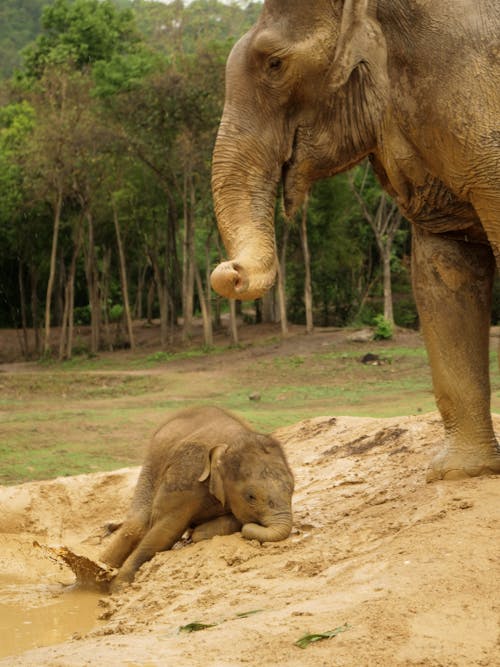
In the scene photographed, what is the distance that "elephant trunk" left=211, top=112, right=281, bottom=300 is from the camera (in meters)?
4.89

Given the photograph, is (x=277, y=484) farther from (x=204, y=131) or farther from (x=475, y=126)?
(x=204, y=131)

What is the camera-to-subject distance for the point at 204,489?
7.18m

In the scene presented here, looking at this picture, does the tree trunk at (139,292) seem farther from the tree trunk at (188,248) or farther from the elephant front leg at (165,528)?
the elephant front leg at (165,528)

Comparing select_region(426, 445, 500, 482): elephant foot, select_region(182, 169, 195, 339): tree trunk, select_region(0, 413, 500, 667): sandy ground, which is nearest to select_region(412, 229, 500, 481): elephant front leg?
select_region(426, 445, 500, 482): elephant foot

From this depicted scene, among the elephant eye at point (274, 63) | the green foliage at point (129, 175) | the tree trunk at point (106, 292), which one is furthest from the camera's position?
the tree trunk at point (106, 292)

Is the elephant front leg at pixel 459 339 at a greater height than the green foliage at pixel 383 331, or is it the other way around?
the elephant front leg at pixel 459 339

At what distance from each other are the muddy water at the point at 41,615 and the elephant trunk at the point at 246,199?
2.62 meters

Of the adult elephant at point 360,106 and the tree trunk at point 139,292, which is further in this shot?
the tree trunk at point 139,292

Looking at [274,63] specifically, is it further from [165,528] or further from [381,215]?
[381,215]

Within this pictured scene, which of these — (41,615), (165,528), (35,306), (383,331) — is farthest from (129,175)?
(41,615)

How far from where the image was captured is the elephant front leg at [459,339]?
244 inches

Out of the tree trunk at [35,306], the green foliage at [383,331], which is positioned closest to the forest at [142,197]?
the tree trunk at [35,306]

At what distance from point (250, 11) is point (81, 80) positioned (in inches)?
1788

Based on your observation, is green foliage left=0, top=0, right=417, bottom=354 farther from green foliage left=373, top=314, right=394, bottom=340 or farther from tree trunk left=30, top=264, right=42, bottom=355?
green foliage left=373, top=314, right=394, bottom=340
